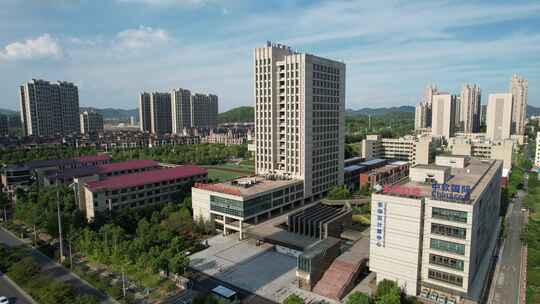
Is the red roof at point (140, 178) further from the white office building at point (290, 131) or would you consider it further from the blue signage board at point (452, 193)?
the blue signage board at point (452, 193)

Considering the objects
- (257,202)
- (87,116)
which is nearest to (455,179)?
(257,202)

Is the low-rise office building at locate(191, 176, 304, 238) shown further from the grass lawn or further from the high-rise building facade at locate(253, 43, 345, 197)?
the grass lawn

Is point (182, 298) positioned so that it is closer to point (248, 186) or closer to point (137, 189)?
point (248, 186)

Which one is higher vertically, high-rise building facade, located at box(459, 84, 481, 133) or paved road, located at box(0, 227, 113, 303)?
high-rise building facade, located at box(459, 84, 481, 133)

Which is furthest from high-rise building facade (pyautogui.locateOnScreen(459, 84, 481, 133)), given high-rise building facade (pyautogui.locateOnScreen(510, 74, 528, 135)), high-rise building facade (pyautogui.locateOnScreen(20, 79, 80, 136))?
high-rise building facade (pyautogui.locateOnScreen(20, 79, 80, 136))

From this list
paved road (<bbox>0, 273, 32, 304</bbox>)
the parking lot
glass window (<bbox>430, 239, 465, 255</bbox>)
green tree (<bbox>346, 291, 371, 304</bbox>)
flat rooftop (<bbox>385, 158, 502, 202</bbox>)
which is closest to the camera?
green tree (<bbox>346, 291, 371, 304</bbox>)

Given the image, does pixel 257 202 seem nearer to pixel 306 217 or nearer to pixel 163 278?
pixel 306 217

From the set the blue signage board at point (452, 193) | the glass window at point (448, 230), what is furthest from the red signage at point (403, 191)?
the glass window at point (448, 230)
